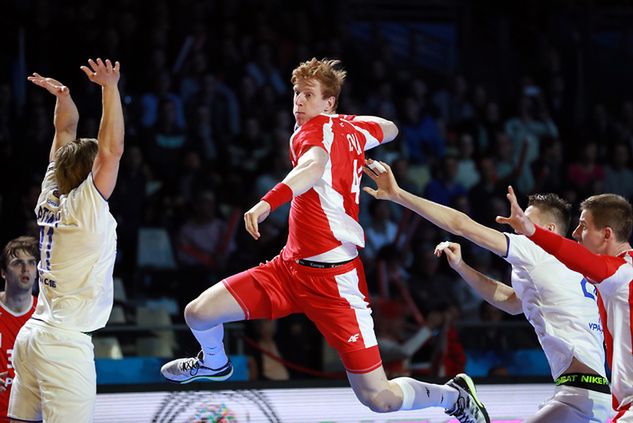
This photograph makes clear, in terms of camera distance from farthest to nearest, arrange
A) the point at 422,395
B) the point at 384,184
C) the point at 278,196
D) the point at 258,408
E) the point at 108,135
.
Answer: the point at 258,408
the point at 422,395
the point at 384,184
the point at 278,196
the point at 108,135

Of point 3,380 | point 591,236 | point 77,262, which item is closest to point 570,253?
point 591,236

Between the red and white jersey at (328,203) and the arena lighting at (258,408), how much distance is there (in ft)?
5.18

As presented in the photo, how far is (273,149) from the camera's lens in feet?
34.1

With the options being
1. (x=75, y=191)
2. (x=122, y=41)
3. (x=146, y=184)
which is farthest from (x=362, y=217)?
(x=75, y=191)

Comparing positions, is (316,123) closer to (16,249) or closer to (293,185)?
(293,185)

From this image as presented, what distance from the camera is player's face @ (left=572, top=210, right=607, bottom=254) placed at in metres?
4.91

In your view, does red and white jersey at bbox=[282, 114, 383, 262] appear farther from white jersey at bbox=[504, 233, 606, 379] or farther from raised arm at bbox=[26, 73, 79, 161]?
raised arm at bbox=[26, 73, 79, 161]

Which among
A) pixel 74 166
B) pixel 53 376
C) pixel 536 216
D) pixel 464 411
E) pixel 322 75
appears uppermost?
pixel 322 75

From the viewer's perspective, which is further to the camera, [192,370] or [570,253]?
[192,370]

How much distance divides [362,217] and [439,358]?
2618mm

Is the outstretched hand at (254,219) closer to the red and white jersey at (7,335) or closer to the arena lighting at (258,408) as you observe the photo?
the red and white jersey at (7,335)

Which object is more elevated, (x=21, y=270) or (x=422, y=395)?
(x=21, y=270)

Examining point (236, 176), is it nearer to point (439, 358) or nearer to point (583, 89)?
point (439, 358)

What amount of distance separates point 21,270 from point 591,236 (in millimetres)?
3180
